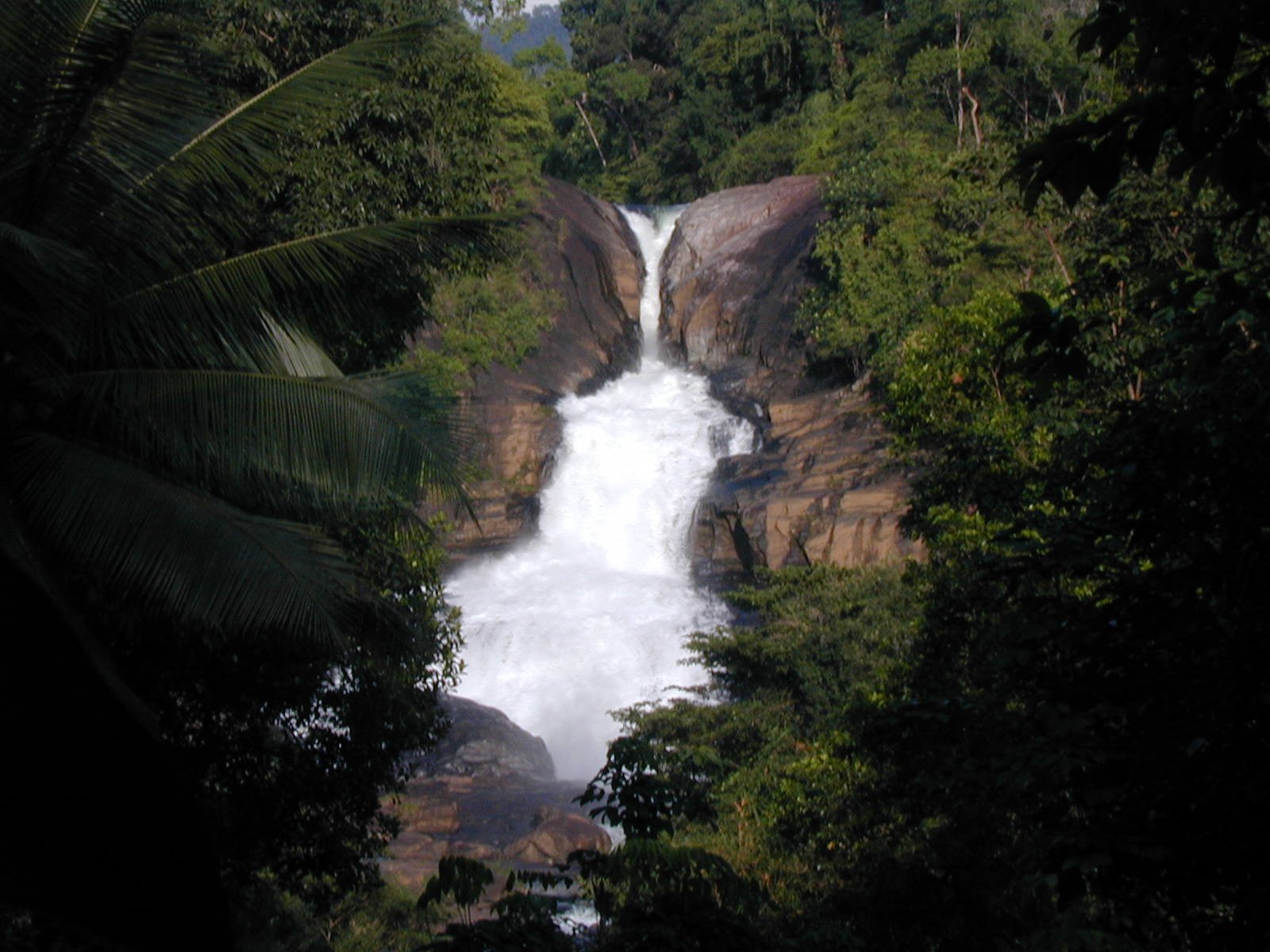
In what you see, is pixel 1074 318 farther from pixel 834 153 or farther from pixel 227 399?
pixel 834 153

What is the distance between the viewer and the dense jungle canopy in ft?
9.19

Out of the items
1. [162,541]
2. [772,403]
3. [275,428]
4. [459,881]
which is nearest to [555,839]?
[459,881]

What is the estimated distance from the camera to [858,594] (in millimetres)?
13977

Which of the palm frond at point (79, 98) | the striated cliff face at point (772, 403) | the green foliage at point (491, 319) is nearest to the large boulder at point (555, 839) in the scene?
the striated cliff face at point (772, 403)

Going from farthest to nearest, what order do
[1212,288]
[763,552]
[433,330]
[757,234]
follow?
[757,234], [433,330], [763,552], [1212,288]

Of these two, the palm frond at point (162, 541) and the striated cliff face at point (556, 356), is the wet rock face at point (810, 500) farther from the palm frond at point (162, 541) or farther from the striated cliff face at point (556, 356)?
the palm frond at point (162, 541)

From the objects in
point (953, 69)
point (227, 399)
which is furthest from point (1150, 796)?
point (953, 69)

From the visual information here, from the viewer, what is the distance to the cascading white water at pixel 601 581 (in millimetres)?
20781

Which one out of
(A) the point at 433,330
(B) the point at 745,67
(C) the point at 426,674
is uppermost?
(B) the point at 745,67

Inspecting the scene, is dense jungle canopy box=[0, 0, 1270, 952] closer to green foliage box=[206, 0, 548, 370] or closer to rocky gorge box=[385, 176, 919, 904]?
green foliage box=[206, 0, 548, 370]

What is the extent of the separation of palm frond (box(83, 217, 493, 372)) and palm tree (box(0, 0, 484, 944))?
1 centimetres

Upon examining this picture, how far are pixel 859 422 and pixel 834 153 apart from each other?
48.3 feet

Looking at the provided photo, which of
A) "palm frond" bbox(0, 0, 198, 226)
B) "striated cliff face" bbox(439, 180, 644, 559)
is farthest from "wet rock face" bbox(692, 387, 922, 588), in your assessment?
"palm frond" bbox(0, 0, 198, 226)

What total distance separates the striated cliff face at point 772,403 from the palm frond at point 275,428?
1319 cm
